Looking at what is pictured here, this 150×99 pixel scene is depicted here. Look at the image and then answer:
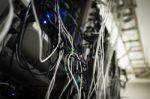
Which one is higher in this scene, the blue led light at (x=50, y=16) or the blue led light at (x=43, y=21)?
the blue led light at (x=50, y=16)

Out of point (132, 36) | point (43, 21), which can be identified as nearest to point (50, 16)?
point (43, 21)

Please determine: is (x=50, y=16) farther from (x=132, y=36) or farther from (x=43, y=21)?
(x=132, y=36)

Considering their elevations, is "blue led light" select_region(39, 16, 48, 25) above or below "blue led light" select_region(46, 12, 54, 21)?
below

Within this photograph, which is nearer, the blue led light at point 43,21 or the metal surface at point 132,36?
the blue led light at point 43,21

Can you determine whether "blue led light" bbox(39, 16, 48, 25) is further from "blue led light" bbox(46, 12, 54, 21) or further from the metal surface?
the metal surface

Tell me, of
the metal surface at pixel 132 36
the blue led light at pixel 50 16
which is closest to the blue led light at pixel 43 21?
the blue led light at pixel 50 16

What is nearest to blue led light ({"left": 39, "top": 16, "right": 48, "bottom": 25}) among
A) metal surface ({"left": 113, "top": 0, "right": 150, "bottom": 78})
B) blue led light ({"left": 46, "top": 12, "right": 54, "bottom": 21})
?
blue led light ({"left": 46, "top": 12, "right": 54, "bottom": 21})

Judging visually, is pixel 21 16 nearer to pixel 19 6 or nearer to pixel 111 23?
pixel 19 6

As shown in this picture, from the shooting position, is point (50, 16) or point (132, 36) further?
point (132, 36)

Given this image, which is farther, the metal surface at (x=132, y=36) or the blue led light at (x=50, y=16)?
the metal surface at (x=132, y=36)

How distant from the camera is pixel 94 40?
1600 millimetres

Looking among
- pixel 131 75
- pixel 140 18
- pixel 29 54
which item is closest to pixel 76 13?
pixel 29 54

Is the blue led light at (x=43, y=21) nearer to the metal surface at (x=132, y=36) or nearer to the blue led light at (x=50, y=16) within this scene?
the blue led light at (x=50, y=16)

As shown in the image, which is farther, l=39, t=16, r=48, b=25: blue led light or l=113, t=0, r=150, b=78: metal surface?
l=113, t=0, r=150, b=78: metal surface
